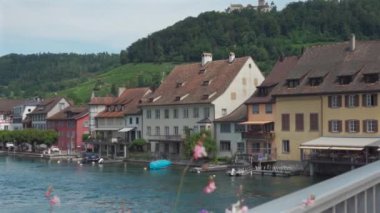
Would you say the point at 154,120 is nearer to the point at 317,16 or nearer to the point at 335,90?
the point at 335,90

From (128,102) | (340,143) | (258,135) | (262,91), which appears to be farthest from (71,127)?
(340,143)

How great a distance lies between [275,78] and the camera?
60531 millimetres

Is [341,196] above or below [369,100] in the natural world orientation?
below

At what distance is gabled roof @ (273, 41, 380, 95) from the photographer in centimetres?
5041

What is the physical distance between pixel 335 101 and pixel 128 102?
3979 centimetres

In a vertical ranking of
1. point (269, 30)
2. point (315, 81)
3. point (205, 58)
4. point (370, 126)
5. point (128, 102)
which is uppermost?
point (269, 30)

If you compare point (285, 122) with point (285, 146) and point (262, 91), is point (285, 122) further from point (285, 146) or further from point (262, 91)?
point (262, 91)

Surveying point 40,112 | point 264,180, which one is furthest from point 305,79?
point 40,112

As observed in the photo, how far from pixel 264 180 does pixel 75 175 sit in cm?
1804

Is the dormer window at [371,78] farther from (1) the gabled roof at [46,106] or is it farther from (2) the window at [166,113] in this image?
(1) the gabled roof at [46,106]

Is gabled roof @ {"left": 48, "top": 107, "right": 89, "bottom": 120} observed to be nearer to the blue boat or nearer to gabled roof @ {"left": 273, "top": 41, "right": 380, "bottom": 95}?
the blue boat

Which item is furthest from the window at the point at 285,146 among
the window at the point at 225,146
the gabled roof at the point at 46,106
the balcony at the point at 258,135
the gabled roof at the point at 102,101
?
the gabled roof at the point at 46,106

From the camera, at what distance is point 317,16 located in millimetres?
135875

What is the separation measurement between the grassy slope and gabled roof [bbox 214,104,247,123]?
70.1 meters
